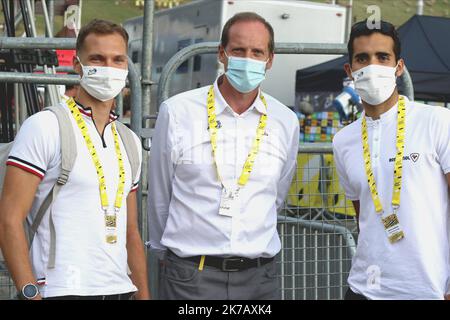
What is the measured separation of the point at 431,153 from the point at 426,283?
2.01ft

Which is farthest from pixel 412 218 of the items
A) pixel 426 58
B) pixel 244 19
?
pixel 426 58

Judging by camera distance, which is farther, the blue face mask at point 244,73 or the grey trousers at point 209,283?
the blue face mask at point 244,73

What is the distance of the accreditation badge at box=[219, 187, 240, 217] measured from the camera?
415 cm

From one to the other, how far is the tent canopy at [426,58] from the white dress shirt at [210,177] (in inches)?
344

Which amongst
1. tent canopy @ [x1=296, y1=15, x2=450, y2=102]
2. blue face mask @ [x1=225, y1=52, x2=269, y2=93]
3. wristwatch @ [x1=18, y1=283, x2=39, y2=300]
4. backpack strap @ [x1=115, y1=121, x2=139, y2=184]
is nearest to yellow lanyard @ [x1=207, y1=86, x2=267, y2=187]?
blue face mask @ [x1=225, y1=52, x2=269, y2=93]

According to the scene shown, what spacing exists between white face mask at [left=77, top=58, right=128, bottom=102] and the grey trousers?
0.90 m

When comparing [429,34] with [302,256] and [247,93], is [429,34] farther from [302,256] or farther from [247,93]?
[247,93]

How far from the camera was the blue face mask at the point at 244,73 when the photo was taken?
4262mm

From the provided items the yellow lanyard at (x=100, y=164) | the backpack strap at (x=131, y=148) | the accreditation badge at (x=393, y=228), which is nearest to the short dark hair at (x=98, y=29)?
the yellow lanyard at (x=100, y=164)

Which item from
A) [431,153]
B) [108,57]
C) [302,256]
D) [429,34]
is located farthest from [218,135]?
[429,34]

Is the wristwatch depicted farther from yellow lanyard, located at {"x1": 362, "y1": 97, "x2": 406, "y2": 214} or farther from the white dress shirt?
yellow lanyard, located at {"x1": 362, "y1": 97, "x2": 406, "y2": 214}

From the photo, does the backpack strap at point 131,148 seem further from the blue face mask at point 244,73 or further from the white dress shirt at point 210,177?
the blue face mask at point 244,73

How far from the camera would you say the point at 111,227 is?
3.82m
